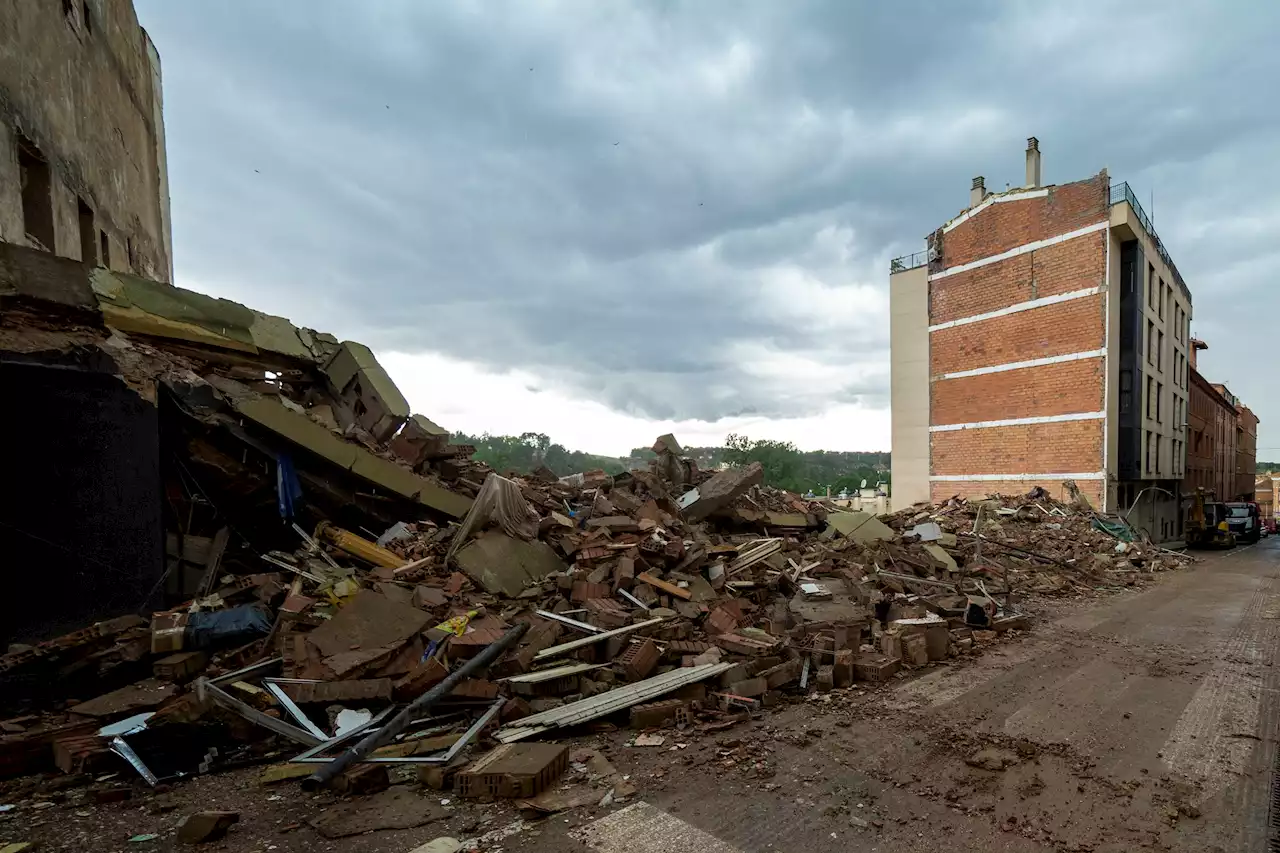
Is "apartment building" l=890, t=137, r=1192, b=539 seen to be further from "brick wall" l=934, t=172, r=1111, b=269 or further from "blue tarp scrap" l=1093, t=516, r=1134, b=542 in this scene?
"blue tarp scrap" l=1093, t=516, r=1134, b=542

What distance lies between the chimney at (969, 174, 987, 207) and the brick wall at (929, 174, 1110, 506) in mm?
1872

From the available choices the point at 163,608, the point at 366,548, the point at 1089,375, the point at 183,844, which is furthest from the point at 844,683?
the point at 1089,375

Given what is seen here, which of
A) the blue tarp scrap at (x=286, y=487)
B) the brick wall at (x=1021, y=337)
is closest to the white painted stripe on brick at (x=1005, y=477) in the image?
the brick wall at (x=1021, y=337)

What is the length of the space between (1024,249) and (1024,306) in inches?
84.3

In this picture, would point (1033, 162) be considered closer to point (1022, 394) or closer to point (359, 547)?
point (1022, 394)

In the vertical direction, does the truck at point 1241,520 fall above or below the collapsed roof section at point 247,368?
below

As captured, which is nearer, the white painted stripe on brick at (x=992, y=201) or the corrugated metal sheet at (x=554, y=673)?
the corrugated metal sheet at (x=554, y=673)

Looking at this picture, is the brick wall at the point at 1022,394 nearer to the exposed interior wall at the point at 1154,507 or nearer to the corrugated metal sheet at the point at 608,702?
the exposed interior wall at the point at 1154,507

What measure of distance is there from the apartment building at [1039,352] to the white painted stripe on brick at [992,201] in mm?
47

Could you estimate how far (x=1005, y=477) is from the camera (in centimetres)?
2317

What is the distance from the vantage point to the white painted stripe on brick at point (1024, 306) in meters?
21.4

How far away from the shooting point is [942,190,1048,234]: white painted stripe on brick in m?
22.6

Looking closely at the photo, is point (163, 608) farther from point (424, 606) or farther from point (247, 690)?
point (424, 606)

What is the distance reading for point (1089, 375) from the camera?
834 inches
